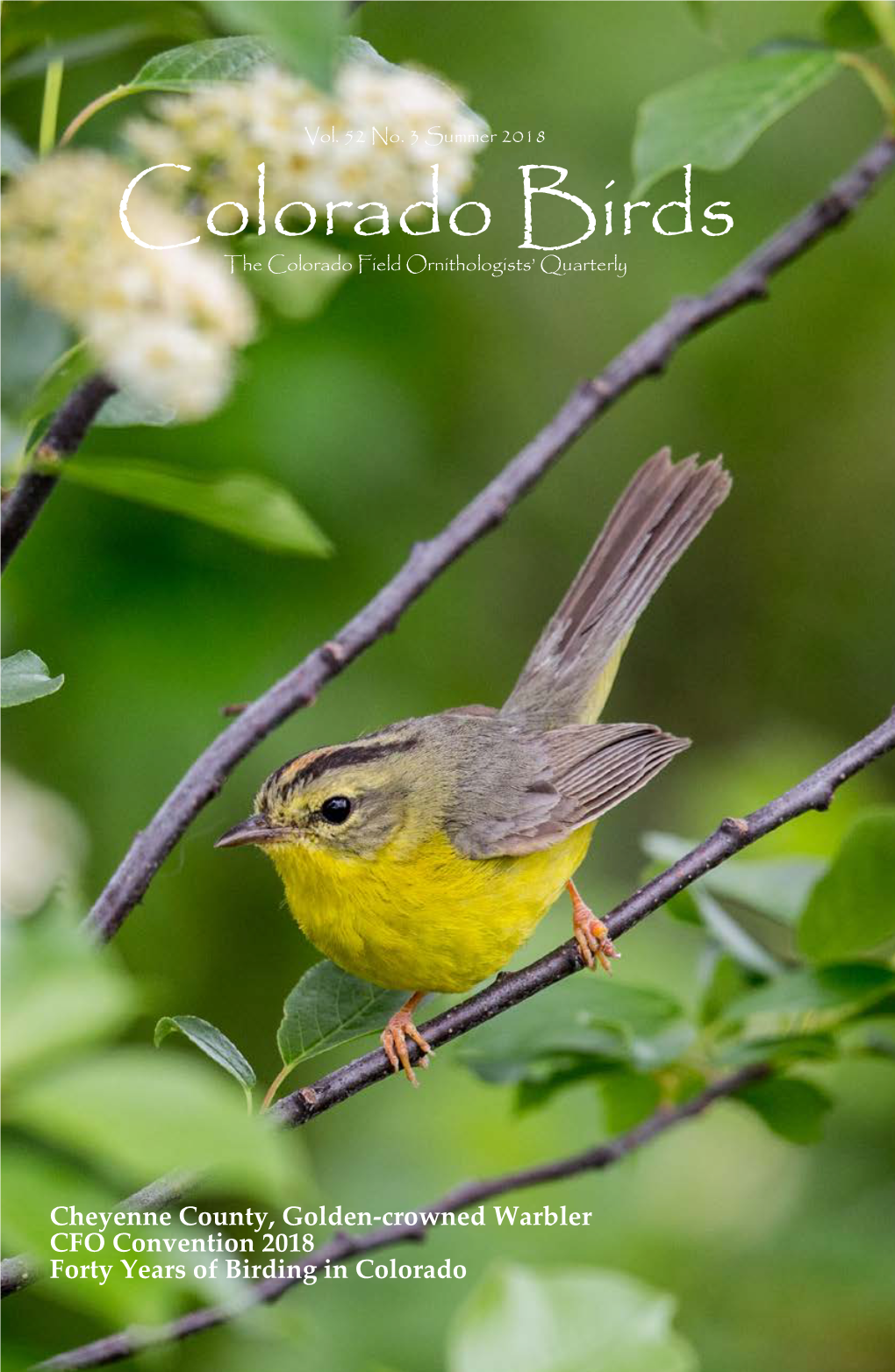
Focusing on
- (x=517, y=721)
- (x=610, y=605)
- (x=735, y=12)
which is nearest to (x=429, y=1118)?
(x=517, y=721)

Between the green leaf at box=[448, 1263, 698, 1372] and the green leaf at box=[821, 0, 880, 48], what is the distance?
1822 mm

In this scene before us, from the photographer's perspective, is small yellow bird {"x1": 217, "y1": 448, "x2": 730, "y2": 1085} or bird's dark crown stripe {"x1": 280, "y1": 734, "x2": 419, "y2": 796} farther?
bird's dark crown stripe {"x1": 280, "y1": 734, "x2": 419, "y2": 796}

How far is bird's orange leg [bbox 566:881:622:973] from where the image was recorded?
266cm

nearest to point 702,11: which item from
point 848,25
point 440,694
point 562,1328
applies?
point 848,25

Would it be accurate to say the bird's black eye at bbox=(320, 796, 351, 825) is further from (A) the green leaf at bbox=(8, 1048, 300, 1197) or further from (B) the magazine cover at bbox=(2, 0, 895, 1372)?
(A) the green leaf at bbox=(8, 1048, 300, 1197)

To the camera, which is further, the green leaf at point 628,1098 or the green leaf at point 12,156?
the green leaf at point 628,1098

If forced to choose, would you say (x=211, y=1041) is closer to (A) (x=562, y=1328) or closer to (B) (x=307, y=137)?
(A) (x=562, y=1328)

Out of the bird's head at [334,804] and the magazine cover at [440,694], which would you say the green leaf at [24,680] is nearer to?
the magazine cover at [440,694]

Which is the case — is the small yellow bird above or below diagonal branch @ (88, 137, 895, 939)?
below

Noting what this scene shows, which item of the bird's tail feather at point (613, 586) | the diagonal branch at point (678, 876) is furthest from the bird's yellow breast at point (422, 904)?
the bird's tail feather at point (613, 586)

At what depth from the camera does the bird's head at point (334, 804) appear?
3262 millimetres

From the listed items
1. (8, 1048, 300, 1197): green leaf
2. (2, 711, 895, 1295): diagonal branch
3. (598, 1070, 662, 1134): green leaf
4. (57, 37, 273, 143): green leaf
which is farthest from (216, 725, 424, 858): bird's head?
(8, 1048, 300, 1197): green leaf

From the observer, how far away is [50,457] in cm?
181

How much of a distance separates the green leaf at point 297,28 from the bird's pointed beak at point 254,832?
196 cm
